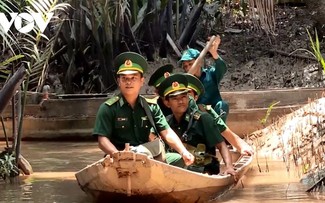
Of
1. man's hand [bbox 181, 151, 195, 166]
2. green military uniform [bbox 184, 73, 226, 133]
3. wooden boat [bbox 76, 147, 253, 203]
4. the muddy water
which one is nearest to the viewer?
wooden boat [bbox 76, 147, 253, 203]

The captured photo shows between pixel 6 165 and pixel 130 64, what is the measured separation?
6.54 feet

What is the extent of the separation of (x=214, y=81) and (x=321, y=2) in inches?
261

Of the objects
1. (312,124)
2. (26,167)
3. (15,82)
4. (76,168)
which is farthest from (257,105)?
(15,82)

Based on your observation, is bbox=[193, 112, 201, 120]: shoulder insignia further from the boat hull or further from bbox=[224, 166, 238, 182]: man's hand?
the boat hull

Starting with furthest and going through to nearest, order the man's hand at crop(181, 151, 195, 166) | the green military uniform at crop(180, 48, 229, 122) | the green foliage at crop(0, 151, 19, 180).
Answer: the green military uniform at crop(180, 48, 229, 122)
the green foliage at crop(0, 151, 19, 180)
the man's hand at crop(181, 151, 195, 166)

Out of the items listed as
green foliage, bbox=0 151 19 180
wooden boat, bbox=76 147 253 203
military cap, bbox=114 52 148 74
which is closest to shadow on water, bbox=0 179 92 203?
green foliage, bbox=0 151 19 180

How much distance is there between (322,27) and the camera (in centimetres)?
1520

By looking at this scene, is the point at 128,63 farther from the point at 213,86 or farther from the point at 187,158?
the point at 213,86

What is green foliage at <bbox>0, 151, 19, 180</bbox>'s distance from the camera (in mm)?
7277

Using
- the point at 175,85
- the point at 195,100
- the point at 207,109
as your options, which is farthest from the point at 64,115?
the point at 175,85

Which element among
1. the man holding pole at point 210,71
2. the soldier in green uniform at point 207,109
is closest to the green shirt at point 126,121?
the soldier in green uniform at point 207,109

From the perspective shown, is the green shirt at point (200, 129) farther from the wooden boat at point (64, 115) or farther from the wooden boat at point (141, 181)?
the wooden boat at point (64, 115)

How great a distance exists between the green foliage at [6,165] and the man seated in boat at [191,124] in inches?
69.9

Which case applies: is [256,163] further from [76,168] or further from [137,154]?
[137,154]
